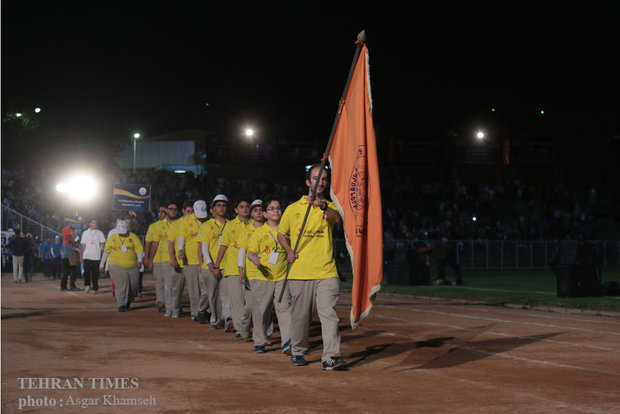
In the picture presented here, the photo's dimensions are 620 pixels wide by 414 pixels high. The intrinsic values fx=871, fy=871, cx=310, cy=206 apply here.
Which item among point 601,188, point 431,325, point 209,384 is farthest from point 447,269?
point 209,384

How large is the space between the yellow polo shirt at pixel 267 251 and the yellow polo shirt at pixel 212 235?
11.2 feet

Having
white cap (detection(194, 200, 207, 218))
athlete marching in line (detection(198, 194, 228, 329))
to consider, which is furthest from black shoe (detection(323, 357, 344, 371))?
white cap (detection(194, 200, 207, 218))

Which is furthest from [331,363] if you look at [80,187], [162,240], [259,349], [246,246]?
[80,187]

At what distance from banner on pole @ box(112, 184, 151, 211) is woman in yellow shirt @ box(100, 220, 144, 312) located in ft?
48.0

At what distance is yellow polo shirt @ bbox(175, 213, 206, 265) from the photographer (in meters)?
16.8

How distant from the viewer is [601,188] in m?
60.1

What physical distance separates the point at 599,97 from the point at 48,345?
199 ft

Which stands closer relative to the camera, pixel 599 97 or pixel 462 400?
pixel 462 400

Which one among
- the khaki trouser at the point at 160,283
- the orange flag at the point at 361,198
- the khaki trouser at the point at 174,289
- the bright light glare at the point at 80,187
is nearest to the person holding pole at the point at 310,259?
the orange flag at the point at 361,198

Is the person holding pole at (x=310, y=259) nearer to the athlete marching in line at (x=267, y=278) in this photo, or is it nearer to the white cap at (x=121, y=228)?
the athlete marching in line at (x=267, y=278)

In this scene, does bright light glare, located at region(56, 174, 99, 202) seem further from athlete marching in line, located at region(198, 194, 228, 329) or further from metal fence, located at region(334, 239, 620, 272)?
athlete marching in line, located at region(198, 194, 228, 329)

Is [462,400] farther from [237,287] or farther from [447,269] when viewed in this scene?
[447,269]

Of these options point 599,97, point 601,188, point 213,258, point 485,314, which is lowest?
point 485,314

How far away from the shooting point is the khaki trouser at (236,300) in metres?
13.8
